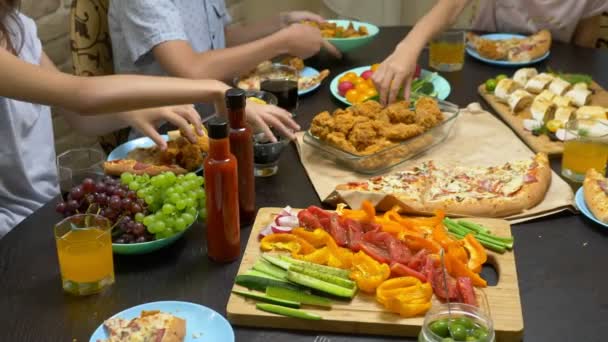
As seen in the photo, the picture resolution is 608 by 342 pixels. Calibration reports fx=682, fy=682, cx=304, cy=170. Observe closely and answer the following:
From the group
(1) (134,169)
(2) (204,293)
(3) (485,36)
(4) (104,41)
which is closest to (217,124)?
(2) (204,293)

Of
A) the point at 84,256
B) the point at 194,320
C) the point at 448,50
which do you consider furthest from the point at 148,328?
the point at 448,50

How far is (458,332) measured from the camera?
1053 millimetres

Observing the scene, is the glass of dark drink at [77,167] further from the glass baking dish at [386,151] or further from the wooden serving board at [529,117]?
the wooden serving board at [529,117]

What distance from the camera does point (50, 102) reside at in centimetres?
153

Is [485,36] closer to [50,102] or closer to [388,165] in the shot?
[388,165]


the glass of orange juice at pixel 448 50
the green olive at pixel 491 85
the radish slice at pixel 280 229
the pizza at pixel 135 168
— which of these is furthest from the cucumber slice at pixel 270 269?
the glass of orange juice at pixel 448 50

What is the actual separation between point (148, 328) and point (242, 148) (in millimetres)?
451

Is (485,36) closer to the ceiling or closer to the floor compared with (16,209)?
closer to the ceiling

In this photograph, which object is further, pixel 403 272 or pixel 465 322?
pixel 403 272

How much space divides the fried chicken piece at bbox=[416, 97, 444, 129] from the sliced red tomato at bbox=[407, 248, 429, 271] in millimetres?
597

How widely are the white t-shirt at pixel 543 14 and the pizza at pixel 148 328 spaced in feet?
7.18

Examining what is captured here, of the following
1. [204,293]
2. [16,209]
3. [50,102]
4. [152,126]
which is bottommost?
[16,209]

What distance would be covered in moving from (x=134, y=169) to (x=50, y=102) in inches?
9.9

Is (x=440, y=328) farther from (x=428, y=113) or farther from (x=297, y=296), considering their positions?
(x=428, y=113)
